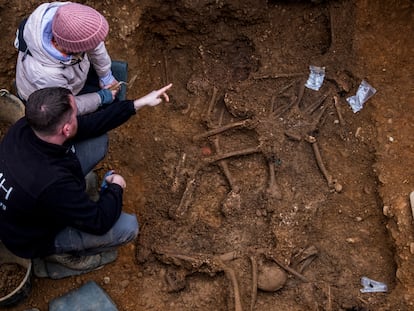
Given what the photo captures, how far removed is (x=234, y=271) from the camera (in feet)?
14.5

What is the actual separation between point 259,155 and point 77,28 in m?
2.23

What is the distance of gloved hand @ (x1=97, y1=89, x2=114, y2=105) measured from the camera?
163 inches

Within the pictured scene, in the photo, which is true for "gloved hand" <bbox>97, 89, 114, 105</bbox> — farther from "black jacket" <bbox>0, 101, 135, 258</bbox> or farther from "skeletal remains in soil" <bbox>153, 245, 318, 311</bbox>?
"skeletal remains in soil" <bbox>153, 245, 318, 311</bbox>

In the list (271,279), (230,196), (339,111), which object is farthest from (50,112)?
(339,111)

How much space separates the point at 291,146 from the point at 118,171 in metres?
1.68

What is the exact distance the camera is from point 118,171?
194 inches

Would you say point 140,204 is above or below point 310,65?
below

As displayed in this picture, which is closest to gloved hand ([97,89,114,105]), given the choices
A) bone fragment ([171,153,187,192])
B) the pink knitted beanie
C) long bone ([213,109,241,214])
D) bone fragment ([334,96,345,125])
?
the pink knitted beanie

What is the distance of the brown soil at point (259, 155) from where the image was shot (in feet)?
14.5

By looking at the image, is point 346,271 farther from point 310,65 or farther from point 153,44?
point 153,44

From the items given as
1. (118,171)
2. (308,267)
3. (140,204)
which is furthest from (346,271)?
(118,171)

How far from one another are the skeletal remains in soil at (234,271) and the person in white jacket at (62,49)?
1483mm

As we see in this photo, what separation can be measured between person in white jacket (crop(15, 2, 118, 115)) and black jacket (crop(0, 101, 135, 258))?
1.39 ft

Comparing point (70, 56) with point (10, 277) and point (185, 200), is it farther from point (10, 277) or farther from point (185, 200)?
point (10, 277)
